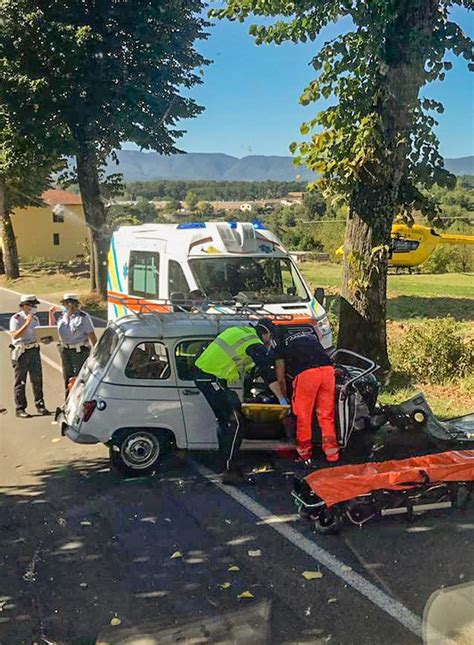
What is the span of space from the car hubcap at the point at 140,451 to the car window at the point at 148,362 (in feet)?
2.20

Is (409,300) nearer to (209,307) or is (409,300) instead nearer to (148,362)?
(209,307)

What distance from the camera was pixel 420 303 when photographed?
19.8 m

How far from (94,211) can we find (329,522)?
17.4m

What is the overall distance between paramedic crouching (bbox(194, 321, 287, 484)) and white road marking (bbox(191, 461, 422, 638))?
366 mm

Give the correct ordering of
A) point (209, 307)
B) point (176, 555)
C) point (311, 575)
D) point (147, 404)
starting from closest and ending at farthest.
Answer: point (311, 575) → point (176, 555) → point (147, 404) → point (209, 307)

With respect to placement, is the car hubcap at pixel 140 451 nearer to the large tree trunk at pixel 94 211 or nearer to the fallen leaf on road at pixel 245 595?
the fallen leaf on road at pixel 245 595

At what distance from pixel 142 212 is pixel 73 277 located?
1325 centimetres

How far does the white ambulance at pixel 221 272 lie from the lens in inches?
400

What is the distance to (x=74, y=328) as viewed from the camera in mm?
9203

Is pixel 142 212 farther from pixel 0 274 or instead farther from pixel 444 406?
pixel 0 274

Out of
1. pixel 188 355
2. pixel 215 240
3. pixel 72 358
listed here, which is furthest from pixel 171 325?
pixel 215 240

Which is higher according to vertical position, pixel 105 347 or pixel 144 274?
pixel 144 274

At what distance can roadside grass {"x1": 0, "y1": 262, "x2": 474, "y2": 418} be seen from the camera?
956 cm

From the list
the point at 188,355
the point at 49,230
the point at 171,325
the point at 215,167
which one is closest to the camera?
the point at 188,355
